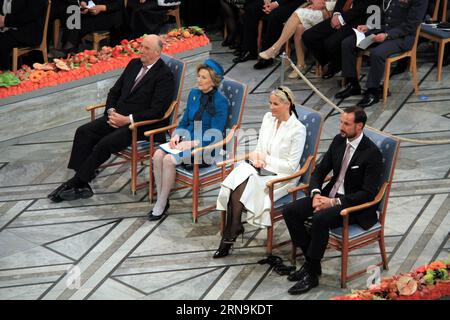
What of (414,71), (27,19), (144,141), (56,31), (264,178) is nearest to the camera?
(264,178)

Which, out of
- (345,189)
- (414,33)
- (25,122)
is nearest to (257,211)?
(345,189)

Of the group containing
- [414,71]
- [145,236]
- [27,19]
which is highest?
[27,19]

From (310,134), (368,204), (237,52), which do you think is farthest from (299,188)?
(237,52)

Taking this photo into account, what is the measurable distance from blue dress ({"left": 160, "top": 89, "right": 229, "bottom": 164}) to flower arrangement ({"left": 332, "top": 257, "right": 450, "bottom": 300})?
2221 millimetres

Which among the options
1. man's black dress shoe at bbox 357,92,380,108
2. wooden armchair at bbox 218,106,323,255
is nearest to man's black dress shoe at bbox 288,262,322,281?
wooden armchair at bbox 218,106,323,255

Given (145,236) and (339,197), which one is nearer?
(339,197)

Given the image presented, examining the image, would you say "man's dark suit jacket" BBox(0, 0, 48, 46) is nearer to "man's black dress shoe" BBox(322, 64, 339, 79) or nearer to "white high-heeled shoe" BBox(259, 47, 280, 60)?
"white high-heeled shoe" BBox(259, 47, 280, 60)

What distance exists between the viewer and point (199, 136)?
24.2 feet

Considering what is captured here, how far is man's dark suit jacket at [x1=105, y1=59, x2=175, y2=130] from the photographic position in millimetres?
7691

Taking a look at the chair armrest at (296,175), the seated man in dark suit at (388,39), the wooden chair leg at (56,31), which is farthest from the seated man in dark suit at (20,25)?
the chair armrest at (296,175)

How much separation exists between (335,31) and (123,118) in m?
3.04

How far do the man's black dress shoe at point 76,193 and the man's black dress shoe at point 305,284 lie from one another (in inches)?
84.2

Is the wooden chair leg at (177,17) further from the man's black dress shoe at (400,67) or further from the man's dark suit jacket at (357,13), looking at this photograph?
the man's black dress shoe at (400,67)

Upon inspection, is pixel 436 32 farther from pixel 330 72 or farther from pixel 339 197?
pixel 339 197
